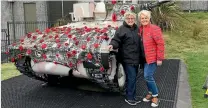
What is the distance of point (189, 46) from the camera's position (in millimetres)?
10844

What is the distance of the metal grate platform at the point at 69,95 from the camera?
16.9 ft

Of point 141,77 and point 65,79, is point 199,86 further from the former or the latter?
point 65,79

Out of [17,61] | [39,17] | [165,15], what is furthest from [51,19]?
[17,61]

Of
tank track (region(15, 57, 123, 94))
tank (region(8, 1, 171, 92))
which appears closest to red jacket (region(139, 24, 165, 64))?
tank (region(8, 1, 171, 92))

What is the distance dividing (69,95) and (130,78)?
1276mm

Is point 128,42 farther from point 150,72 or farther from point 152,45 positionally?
point 150,72

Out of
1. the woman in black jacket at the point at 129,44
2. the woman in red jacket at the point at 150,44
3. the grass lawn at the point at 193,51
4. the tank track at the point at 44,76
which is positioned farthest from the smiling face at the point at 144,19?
the grass lawn at the point at 193,51

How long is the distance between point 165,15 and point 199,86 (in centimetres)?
699

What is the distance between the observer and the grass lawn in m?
5.96

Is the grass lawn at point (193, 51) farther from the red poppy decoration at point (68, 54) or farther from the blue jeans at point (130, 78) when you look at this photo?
the red poppy decoration at point (68, 54)

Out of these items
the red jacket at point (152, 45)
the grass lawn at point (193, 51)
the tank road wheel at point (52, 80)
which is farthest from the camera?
the tank road wheel at point (52, 80)

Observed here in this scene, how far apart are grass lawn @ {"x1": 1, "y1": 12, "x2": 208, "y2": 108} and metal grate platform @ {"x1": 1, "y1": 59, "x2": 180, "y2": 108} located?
395 millimetres

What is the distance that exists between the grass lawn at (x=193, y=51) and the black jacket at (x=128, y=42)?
1.21 metres

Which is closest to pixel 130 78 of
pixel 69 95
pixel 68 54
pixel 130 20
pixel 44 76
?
pixel 130 20
